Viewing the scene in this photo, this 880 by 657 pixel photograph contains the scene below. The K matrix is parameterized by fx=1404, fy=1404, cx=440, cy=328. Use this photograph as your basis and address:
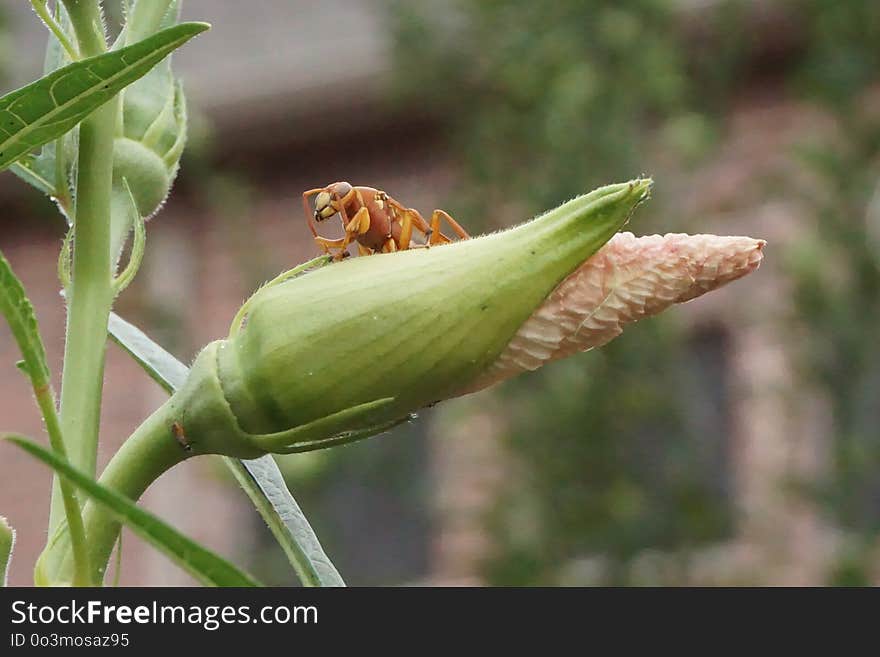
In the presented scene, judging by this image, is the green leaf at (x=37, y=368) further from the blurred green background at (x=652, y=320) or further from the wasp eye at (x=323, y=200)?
the blurred green background at (x=652, y=320)

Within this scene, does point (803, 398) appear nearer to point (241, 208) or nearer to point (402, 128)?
point (241, 208)

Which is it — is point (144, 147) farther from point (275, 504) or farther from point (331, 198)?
point (275, 504)

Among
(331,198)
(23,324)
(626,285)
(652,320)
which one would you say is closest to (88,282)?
(23,324)

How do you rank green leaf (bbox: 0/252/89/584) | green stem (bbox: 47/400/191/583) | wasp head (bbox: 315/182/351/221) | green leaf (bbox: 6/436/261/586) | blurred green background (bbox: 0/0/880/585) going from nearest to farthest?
green leaf (bbox: 6/436/261/586) → green leaf (bbox: 0/252/89/584) → green stem (bbox: 47/400/191/583) → wasp head (bbox: 315/182/351/221) → blurred green background (bbox: 0/0/880/585)

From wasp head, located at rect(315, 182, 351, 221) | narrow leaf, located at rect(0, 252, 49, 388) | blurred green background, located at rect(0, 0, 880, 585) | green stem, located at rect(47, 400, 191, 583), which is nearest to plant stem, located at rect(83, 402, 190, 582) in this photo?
green stem, located at rect(47, 400, 191, 583)

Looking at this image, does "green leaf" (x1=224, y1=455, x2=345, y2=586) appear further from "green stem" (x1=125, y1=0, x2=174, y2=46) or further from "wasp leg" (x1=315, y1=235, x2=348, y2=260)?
"green stem" (x1=125, y1=0, x2=174, y2=46)

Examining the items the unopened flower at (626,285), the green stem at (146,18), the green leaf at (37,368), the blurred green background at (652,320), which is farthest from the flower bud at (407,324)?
the blurred green background at (652,320)

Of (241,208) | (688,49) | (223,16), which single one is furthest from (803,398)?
(223,16)
